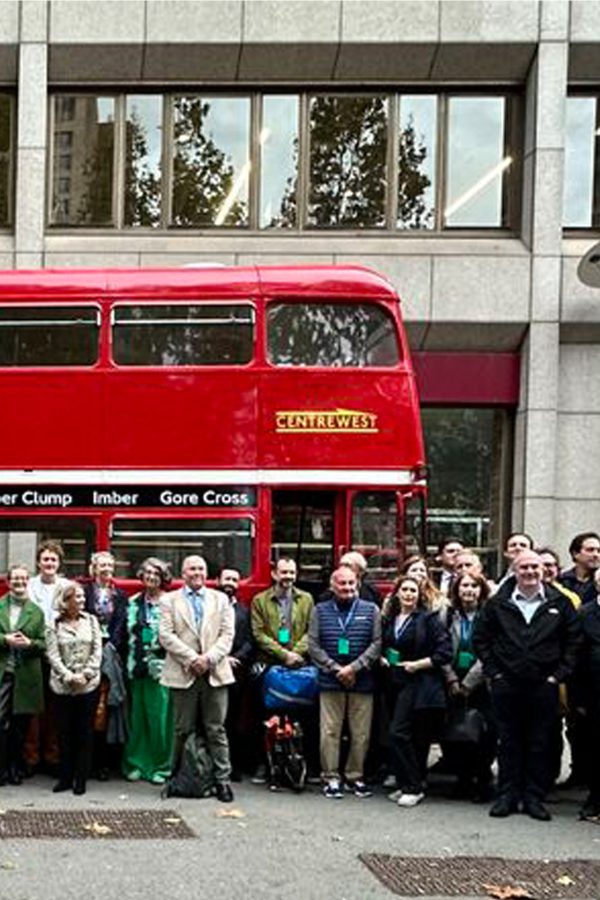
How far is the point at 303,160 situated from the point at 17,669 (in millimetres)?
10513

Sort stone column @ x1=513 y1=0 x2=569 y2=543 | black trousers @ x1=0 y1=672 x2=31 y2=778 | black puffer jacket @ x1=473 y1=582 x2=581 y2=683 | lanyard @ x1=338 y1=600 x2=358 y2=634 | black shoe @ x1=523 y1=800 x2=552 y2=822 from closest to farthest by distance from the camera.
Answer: black shoe @ x1=523 y1=800 x2=552 y2=822 < black puffer jacket @ x1=473 y1=582 x2=581 y2=683 < black trousers @ x1=0 y1=672 x2=31 y2=778 < lanyard @ x1=338 y1=600 x2=358 y2=634 < stone column @ x1=513 y1=0 x2=569 y2=543

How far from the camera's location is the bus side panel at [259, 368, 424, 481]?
464 inches

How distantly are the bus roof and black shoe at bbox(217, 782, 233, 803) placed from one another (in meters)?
4.92

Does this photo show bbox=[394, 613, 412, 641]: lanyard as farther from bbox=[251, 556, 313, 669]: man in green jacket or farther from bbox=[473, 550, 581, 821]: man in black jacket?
bbox=[251, 556, 313, 669]: man in green jacket

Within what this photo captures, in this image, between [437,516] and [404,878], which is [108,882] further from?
[437,516]

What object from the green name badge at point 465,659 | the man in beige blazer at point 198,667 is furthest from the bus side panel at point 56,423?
the green name badge at point 465,659

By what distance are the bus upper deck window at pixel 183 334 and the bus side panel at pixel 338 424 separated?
538 millimetres

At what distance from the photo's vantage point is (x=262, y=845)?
7938 mm

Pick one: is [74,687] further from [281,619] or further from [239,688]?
[281,619]

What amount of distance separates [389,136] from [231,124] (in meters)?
2.32

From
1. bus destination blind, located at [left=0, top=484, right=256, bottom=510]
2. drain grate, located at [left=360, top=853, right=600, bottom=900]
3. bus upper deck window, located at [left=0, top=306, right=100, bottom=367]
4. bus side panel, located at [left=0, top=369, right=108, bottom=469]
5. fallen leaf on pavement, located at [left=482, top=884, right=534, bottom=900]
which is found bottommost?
drain grate, located at [left=360, top=853, right=600, bottom=900]

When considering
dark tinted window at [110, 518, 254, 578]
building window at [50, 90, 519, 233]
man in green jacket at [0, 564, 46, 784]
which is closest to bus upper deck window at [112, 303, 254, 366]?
dark tinted window at [110, 518, 254, 578]

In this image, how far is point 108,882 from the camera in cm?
699

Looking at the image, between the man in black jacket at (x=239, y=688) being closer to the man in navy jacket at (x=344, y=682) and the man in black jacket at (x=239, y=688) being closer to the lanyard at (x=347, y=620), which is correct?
the man in navy jacket at (x=344, y=682)
